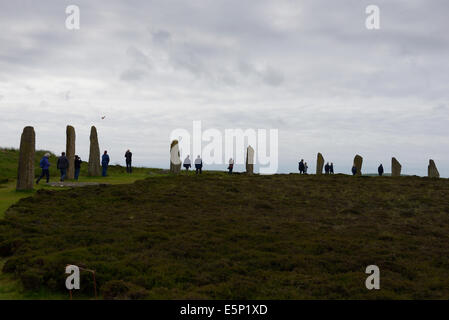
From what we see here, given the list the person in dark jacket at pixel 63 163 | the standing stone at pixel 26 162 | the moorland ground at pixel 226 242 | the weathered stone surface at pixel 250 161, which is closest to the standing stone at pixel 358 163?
the weathered stone surface at pixel 250 161

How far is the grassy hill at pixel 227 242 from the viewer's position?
12.4 m

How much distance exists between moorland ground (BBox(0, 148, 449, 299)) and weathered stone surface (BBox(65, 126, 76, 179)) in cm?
615

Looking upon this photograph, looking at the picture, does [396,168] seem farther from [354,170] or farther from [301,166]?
[301,166]

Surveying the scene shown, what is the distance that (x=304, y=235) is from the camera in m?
19.1

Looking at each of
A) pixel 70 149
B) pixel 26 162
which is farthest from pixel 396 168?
pixel 26 162

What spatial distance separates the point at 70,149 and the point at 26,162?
8.70 metres

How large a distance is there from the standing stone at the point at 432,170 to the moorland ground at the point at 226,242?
68.1ft

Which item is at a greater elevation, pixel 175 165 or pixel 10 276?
pixel 175 165

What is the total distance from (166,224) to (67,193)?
1006 centimetres

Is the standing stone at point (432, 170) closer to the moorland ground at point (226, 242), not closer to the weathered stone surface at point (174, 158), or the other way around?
the moorland ground at point (226, 242)

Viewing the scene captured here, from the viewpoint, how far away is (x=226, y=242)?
1725cm
